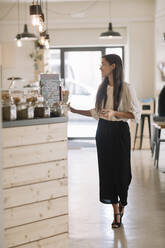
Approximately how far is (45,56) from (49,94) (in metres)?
7.41

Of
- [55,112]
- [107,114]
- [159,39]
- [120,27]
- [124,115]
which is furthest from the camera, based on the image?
[120,27]

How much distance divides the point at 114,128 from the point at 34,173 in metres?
1.21

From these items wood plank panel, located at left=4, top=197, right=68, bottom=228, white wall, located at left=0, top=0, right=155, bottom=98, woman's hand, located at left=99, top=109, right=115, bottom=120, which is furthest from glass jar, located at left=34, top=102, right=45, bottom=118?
white wall, located at left=0, top=0, right=155, bottom=98

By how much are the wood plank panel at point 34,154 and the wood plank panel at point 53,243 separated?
2.08 ft

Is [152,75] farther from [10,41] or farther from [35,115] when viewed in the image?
[35,115]

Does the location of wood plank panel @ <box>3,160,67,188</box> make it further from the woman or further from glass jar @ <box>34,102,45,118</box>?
the woman

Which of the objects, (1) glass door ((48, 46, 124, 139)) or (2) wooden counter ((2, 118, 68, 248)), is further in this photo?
(1) glass door ((48, 46, 124, 139))

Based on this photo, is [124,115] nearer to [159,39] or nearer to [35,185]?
[35,185]

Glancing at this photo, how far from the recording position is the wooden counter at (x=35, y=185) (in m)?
3.51

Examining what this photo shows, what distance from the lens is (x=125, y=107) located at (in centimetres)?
465

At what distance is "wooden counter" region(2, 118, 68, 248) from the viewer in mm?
3512

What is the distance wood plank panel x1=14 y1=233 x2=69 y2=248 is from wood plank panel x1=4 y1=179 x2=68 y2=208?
1.11 ft

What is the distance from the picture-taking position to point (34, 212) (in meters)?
3.68

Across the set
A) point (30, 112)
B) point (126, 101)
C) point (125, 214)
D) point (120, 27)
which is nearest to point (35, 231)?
point (30, 112)
